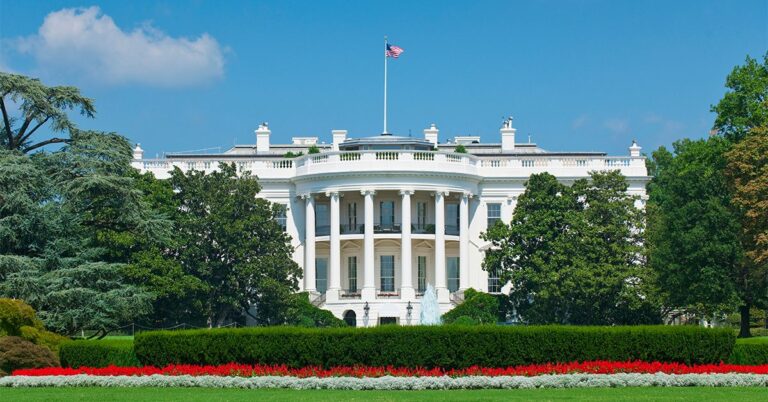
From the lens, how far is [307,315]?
64.1m

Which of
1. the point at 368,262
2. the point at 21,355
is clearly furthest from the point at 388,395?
the point at 368,262

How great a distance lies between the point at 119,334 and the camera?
5978 cm

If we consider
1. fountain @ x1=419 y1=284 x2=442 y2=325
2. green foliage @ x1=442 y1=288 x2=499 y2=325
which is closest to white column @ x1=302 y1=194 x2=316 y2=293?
fountain @ x1=419 y1=284 x2=442 y2=325

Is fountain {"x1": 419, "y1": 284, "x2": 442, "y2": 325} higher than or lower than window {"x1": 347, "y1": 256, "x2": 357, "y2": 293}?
lower

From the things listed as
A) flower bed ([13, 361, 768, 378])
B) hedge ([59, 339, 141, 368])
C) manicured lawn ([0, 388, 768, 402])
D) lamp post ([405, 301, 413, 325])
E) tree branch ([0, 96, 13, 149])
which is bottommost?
manicured lawn ([0, 388, 768, 402])

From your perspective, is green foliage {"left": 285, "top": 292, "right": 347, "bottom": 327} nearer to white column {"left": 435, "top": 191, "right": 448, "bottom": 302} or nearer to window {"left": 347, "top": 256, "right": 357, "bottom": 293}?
window {"left": 347, "top": 256, "right": 357, "bottom": 293}

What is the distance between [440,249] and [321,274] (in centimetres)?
730

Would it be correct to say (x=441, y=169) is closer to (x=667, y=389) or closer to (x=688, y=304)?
(x=688, y=304)

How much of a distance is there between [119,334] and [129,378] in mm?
27943

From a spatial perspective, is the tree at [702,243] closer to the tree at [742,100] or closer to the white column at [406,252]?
the tree at [742,100]

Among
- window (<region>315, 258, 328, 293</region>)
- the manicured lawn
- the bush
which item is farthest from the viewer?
window (<region>315, 258, 328, 293</region>)

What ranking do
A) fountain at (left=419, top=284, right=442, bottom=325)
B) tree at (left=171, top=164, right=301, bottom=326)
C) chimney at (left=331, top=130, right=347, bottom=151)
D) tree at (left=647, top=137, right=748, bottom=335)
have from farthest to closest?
1. chimney at (left=331, top=130, right=347, bottom=151)
2. fountain at (left=419, top=284, right=442, bottom=325)
3. tree at (left=171, top=164, right=301, bottom=326)
4. tree at (left=647, top=137, right=748, bottom=335)

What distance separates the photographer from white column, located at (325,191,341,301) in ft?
223

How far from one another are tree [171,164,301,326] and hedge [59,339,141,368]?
82.2ft
